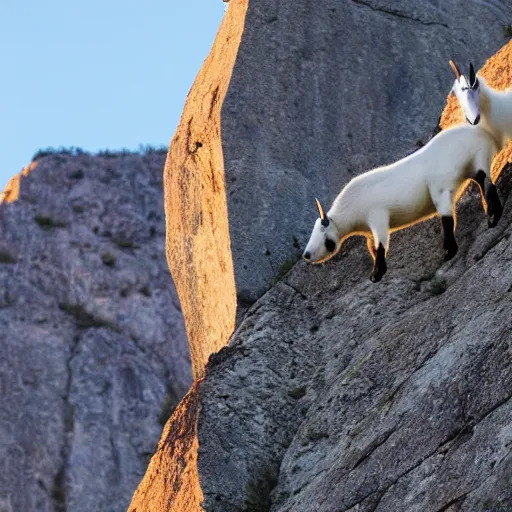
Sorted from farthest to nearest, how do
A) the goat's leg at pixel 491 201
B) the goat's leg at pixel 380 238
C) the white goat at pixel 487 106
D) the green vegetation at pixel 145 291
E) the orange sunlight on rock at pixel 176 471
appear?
the green vegetation at pixel 145 291
the goat's leg at pixel 380 238
the orange sunlight on rock at pixel 176 471
the white goat at pixel 487 106
the goat's leg at pixel 491 201

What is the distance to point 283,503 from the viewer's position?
505 inches

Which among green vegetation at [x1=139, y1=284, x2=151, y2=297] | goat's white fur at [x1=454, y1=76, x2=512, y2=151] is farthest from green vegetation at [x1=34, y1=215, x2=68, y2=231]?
goat's white fur at [x1=454, y1=76, x2=512, y2=151]

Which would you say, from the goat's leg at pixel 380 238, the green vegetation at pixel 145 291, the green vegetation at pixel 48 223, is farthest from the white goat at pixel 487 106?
the green vegetation at pixel 48 223

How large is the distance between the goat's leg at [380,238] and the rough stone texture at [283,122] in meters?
2.72

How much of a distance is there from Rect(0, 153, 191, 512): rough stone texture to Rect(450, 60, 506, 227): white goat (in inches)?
1363

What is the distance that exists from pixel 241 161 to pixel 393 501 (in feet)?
22.4

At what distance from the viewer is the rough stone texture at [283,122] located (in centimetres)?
1678

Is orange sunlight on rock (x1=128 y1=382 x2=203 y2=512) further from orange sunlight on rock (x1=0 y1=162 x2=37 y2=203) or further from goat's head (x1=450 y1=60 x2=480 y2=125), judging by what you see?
orange sunlight on rock (x1=0 y1=162 x2=37 y2=203)

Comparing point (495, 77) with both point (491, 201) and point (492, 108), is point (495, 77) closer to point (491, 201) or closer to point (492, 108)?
point (492, 108)

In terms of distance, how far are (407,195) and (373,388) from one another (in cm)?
186

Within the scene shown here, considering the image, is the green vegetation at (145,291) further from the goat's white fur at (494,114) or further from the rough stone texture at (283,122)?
the goat's white fur at (494,114)

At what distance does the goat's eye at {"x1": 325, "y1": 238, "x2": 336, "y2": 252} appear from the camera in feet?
45.8

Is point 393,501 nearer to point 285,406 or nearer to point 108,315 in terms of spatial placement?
point 285,406

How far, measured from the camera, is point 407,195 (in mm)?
13430
